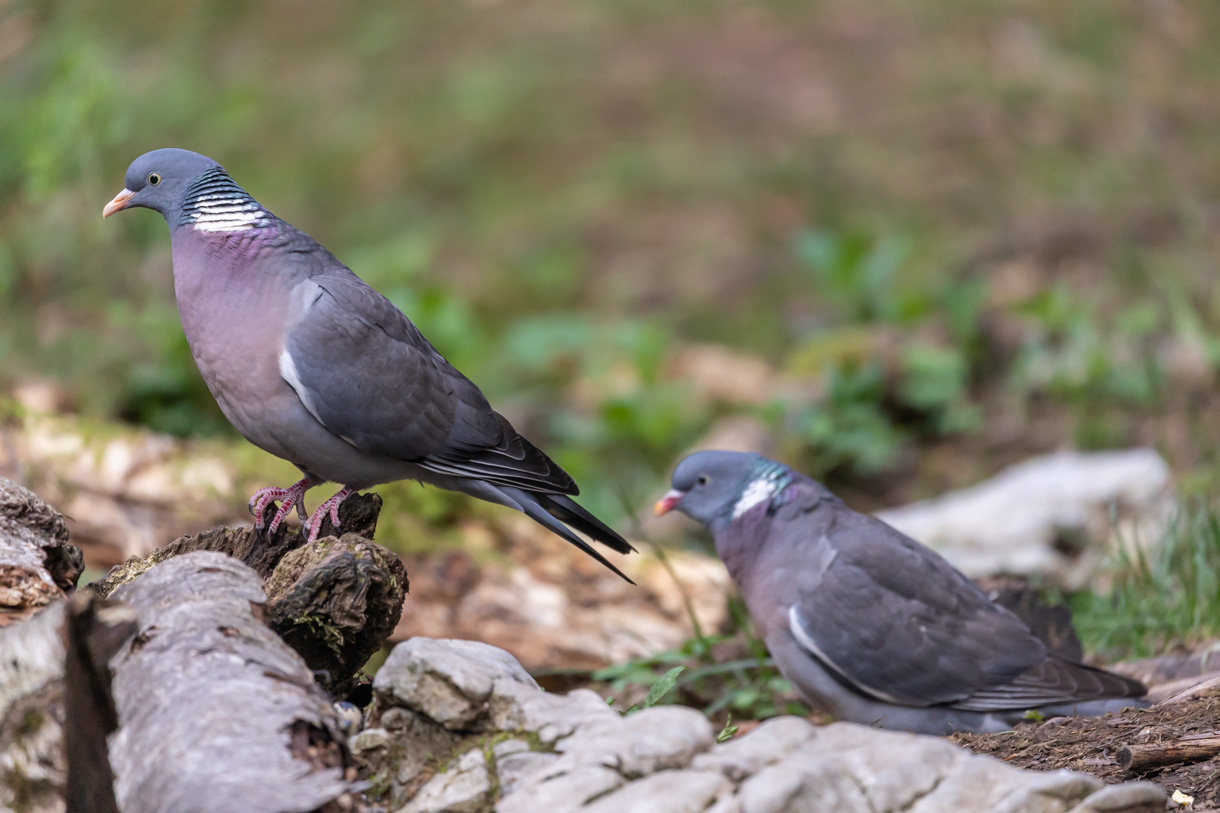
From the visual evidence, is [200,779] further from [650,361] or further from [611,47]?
[611,47]

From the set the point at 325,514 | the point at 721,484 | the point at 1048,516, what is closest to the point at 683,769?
the point at 325,514

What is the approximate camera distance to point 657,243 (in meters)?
10.8

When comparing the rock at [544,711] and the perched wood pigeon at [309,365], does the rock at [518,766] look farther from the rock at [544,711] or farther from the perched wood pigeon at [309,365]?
the perched wood pigeon at [309,365]

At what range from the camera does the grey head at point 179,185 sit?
3.55 meters

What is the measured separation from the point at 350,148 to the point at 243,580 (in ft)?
32.3

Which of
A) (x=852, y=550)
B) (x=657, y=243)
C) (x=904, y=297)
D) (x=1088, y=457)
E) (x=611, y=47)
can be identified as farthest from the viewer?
(x=611, y=47)

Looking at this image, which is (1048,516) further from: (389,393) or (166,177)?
(166,177)

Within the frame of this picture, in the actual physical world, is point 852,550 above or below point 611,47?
below

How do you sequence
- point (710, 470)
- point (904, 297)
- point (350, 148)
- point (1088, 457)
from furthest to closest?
point (350, 148) → point (904, 297) → point (1088, 457) → point (710, 470)

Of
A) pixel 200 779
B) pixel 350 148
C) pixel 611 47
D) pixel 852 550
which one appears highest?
pixel 611 47

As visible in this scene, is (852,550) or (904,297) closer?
(852,550)

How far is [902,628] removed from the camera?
402 cm

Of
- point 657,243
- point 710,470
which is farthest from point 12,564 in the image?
point 657,243

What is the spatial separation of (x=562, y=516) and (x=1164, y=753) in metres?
1.84
